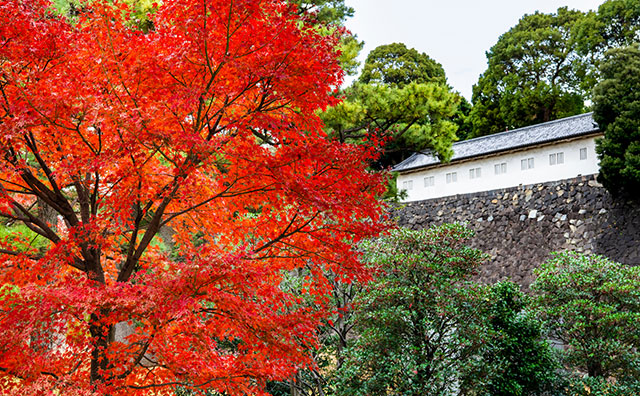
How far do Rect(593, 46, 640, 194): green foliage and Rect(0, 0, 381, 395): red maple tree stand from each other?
9534mm

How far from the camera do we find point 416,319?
7449 mm

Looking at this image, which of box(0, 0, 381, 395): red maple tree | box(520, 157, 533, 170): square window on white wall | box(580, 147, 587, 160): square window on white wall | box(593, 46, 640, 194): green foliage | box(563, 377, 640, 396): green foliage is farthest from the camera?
box(520, 157, 533, 170): square window on white wall

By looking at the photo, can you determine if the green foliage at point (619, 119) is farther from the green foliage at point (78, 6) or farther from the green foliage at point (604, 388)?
the green foliage at point (78, 6)

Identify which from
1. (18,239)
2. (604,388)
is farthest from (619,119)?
(18,239)

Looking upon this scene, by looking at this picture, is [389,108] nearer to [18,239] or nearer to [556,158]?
[556,158]

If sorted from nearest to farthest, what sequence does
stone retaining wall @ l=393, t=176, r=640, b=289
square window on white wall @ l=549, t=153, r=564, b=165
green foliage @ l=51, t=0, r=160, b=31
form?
green foliage @ l=51, t=0, r=160, b=31
stone retaining wall @ l=393, t=176, r=640, b=289
square window on white wall @ l=549, t=153, r=564, b=165

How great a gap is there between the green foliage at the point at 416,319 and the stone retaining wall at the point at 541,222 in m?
5.29

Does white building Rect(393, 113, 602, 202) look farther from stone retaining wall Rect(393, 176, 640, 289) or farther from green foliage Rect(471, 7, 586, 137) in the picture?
green foliage Rect(471, 7, 586, 137)

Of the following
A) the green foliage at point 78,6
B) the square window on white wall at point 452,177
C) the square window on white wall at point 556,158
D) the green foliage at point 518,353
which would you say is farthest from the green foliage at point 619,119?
the green foliage at point 78,6

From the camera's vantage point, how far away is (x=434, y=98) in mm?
11016

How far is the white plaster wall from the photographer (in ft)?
47.2

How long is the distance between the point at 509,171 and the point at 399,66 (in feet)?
41.7

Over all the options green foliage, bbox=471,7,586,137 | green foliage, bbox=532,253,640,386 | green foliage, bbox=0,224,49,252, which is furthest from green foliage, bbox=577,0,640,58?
green foliage, bbox=0,224,49,252

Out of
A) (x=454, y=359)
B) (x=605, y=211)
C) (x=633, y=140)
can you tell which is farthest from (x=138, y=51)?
(x=605, y=211)
